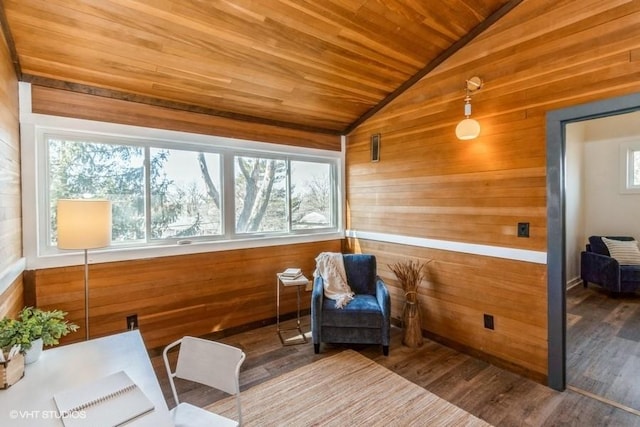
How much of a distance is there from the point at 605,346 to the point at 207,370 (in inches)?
141

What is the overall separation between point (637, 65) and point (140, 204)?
390cm

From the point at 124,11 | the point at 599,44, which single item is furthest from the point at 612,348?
the point at 124,11

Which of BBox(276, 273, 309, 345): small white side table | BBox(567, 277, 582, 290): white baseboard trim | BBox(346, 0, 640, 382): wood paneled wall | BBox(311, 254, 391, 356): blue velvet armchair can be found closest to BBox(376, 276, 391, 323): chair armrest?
BBox(311, 254, 391, 356): blue velvet armchair

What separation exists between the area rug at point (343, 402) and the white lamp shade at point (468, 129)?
2.10 metres

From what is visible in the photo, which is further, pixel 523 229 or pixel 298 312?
pixel 298 312

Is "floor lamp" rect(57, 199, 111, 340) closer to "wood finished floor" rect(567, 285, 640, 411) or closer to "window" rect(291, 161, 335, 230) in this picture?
"window" rect(291, 161, 335, 230)

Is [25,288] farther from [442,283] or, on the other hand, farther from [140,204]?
[442,283]

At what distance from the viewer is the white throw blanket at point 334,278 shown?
3064 millimetres

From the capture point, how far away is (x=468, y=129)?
264 centimetres

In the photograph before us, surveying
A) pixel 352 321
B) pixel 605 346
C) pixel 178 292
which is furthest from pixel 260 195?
pixel 605 346

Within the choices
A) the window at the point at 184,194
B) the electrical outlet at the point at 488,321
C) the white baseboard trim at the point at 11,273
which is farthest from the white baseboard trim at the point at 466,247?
the white baseboard trim at the point at 11,273

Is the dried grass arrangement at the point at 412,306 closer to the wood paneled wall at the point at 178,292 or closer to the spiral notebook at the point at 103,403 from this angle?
the wood paneled wall at the point at 178,292

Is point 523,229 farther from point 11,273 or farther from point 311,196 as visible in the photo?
point 11,273

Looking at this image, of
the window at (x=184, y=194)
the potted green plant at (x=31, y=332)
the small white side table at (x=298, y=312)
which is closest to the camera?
the potted green plant at (x=31, y=332)
